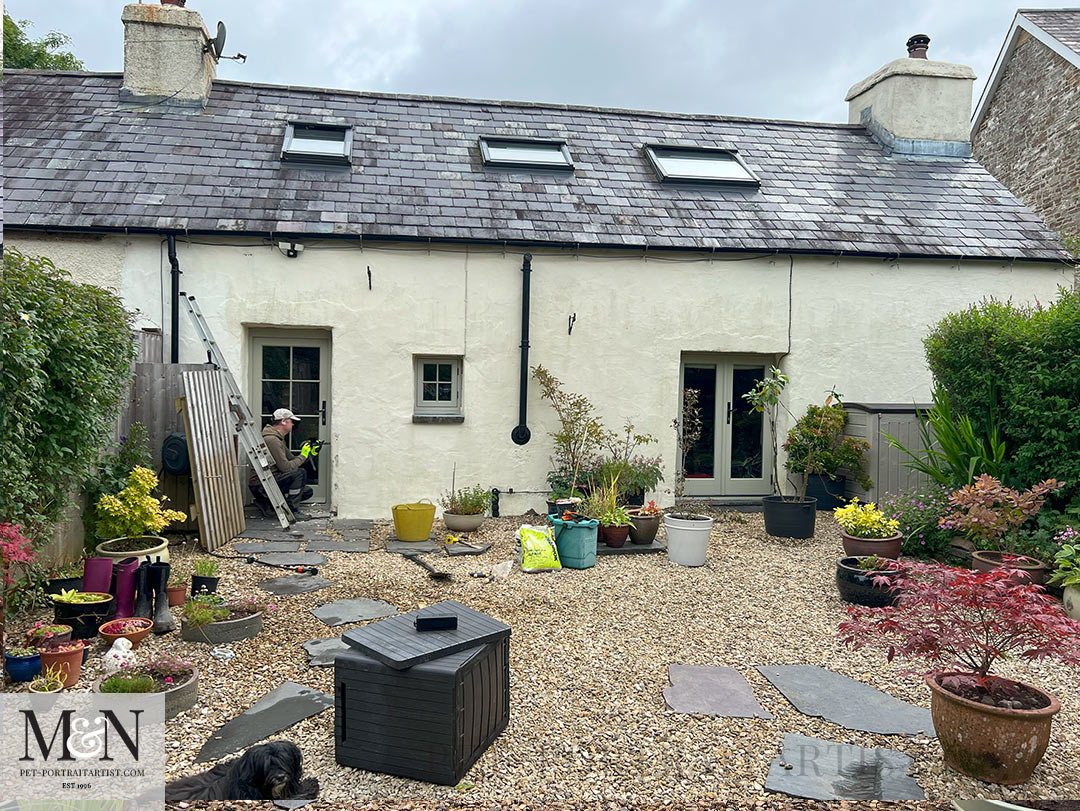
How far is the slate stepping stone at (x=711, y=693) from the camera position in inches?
157

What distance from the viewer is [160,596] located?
4.94m

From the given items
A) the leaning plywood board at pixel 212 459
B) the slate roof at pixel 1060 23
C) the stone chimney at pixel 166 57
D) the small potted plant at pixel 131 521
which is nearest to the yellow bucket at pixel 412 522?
the leaning plywood board at pixel 212 459

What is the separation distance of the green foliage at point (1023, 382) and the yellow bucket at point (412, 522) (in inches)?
236

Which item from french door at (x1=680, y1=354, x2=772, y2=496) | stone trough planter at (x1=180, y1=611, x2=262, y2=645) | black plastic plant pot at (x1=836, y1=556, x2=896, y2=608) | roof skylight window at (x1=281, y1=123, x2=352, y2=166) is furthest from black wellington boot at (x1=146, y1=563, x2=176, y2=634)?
french door at (x1=680, y1=354, x2=772, y2=496)

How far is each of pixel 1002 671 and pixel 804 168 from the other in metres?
9.27

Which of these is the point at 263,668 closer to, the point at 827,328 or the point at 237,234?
the point at 237,234

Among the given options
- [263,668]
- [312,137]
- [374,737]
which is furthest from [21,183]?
[374,737]

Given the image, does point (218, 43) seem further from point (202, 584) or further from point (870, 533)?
point (870, 533)

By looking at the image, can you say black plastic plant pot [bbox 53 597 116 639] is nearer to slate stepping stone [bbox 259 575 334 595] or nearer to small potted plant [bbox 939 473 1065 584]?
slate stepping stone [bbox 259 575 334 595]

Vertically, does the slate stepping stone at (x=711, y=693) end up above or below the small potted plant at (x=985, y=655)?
below

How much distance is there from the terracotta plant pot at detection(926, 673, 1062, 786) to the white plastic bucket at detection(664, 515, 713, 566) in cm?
388

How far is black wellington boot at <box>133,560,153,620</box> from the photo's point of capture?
491 cm

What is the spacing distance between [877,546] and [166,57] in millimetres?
Answer: 11698

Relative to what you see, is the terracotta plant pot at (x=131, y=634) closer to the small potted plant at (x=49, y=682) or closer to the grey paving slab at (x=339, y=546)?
the small potted plant at (x=49, y=682)
